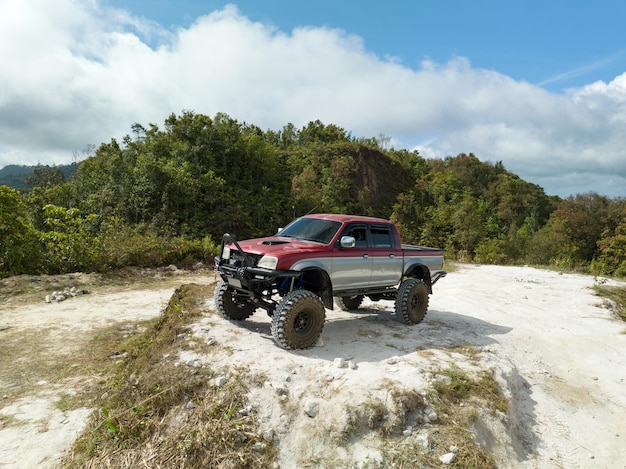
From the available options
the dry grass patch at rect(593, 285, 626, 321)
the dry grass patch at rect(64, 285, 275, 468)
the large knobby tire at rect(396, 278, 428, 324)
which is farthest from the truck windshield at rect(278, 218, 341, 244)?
the dry grass patch at rect(593, 285, 626, 321)

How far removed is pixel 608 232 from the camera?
34.0 metres

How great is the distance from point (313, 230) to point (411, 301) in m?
2.59

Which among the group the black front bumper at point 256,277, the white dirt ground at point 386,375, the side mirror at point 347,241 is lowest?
the white dirt ground at point 386,375

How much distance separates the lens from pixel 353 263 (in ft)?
22.9

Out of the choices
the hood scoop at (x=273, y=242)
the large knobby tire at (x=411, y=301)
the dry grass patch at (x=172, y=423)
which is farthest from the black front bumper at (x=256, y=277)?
the large knobby tire at (x=411, y=301)

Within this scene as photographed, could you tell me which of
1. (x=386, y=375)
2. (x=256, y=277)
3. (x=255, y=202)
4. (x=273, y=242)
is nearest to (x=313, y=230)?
(x=273, y=242)

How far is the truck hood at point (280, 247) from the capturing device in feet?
20.0

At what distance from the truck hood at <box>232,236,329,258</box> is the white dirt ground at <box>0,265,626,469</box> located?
140cm

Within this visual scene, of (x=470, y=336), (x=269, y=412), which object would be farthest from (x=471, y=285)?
(x=269, y=412)

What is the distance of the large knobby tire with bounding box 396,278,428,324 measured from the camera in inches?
312

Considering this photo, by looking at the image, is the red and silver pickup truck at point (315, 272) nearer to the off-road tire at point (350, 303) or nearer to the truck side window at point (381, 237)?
the truck side window at point (381, 237)

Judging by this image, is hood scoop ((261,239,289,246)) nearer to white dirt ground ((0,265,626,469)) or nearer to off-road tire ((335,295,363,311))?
white dirt ground ((0,265,626,469))

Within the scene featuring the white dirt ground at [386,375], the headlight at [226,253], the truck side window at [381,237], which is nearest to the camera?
the white dirt ground at [386,375]

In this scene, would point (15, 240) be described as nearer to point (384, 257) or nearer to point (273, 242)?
point (273, 242)
